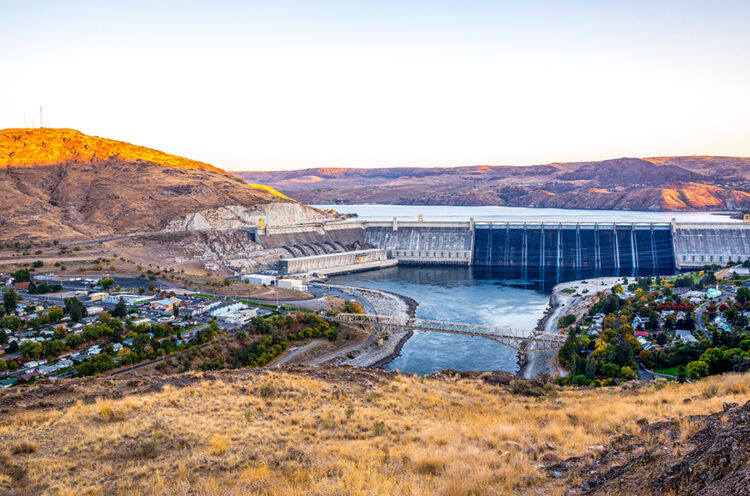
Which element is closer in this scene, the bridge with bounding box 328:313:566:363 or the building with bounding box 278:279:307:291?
the bridge with bounding box 328:313:566:363

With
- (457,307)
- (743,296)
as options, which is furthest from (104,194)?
(743,296)

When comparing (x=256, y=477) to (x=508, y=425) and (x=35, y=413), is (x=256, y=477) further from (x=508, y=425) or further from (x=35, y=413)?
(x=35, y=413)

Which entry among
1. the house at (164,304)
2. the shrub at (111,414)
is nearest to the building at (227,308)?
the house at (164,304)

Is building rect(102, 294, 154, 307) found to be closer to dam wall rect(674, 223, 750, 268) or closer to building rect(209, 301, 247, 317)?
building rect(209, 301, 247, 317)


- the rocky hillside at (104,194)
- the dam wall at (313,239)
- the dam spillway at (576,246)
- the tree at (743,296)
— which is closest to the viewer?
the tree at (743,296)

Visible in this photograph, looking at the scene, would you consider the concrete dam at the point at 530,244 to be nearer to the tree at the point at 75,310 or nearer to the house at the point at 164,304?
the house at the point at 164,304

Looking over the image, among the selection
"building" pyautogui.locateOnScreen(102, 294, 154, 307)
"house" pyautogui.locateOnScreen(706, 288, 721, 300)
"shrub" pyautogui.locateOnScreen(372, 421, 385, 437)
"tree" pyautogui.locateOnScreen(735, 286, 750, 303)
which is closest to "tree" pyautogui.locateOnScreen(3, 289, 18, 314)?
"building" pyautogui.locateOnScreen(102, 294, 154, 307)
